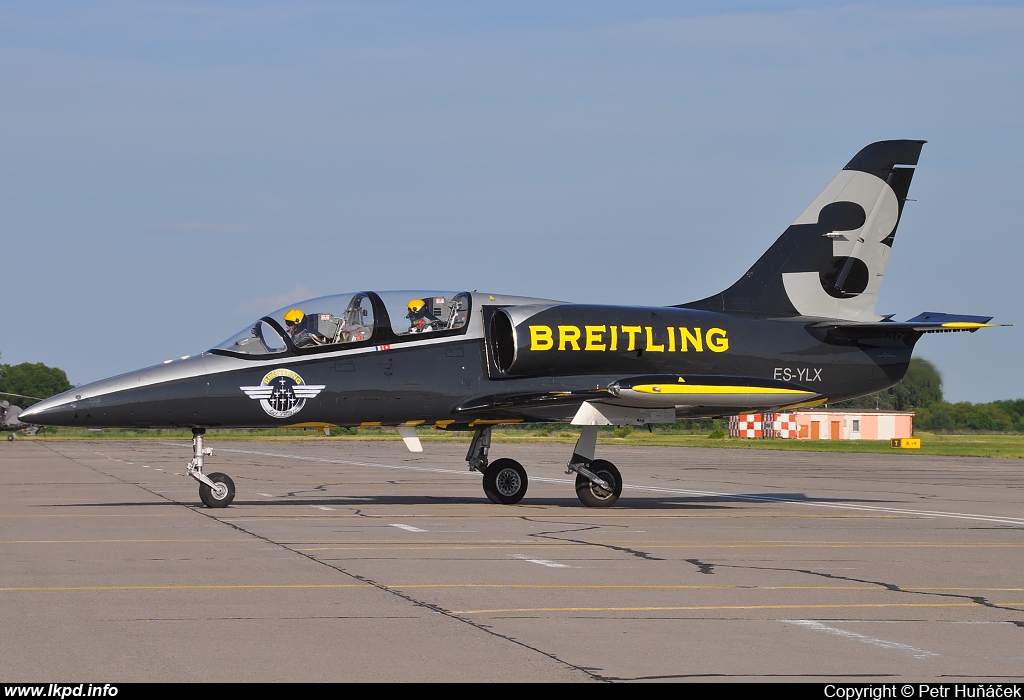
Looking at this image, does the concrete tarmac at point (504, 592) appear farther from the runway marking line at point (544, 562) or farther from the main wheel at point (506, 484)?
the main wheel at point (506, 484)

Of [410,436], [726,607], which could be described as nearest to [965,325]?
[410,436]

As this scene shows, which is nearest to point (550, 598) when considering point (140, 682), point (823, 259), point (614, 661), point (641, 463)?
point (614, 661)

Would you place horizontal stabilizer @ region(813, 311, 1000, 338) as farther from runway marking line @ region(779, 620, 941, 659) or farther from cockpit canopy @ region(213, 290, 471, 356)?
runway marking line @ region(779, 620, 941, 659)

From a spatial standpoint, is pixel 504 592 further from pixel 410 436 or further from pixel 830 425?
pixel 830 425

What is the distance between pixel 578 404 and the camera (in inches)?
713

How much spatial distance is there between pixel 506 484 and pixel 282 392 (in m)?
4.10

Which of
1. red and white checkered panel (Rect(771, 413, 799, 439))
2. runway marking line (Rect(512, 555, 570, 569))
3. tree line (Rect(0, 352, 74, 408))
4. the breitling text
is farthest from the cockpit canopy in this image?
tree line (Rect(0, 352, 74, 408))

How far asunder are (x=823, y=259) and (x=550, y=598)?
13387mm

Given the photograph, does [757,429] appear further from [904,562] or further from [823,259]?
[904,562]

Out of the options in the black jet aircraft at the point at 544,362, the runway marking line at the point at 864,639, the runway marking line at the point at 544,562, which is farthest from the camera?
the black jet aircraft at the point at 544,362

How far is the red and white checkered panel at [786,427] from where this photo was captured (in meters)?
88.2

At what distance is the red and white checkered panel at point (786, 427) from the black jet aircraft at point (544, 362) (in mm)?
69056

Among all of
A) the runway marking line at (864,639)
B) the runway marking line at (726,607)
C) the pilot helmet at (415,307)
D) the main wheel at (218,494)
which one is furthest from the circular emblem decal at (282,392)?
the runway marking line at (864,639)

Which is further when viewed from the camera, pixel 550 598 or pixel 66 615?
pixel 550 598
